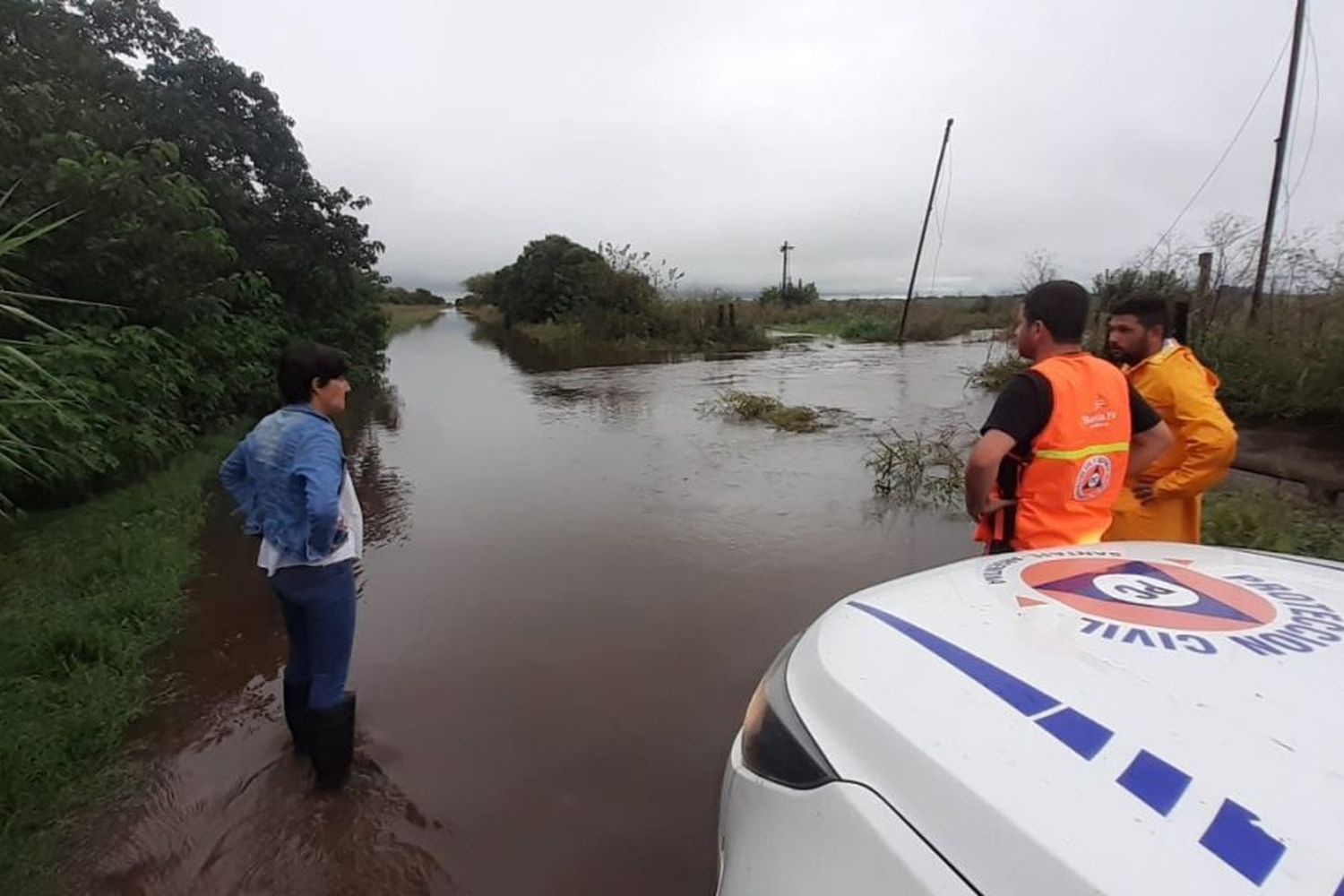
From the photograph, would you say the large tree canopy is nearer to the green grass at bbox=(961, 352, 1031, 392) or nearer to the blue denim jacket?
the blue denim jacket

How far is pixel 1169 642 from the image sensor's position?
130cm

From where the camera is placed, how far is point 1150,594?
1.55 meters

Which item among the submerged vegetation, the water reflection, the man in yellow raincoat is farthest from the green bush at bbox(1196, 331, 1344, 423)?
the water reflection

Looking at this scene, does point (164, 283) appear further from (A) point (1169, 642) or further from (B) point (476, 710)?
(A) point (1169, 642)

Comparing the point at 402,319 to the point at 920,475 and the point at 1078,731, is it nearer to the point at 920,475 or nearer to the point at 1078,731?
the point at 920,475

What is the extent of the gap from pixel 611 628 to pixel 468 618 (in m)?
0.90

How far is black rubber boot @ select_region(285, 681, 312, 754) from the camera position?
270 cm

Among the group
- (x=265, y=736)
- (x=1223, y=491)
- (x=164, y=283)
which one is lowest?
(x=265, y=736)

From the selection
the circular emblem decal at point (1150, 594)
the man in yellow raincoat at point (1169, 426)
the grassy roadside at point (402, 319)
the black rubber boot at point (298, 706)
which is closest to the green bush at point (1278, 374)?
the man in yellow raincoat at point (1169, 426)

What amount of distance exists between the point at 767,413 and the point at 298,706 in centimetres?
859

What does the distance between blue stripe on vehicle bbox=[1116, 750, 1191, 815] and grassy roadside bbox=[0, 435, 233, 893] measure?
3091mm

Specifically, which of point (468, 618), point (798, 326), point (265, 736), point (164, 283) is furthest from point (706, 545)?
point (798, 326)

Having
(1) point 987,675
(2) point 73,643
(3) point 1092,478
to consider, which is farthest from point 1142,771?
(2) point 73,643

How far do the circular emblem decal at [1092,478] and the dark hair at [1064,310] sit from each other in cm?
40
